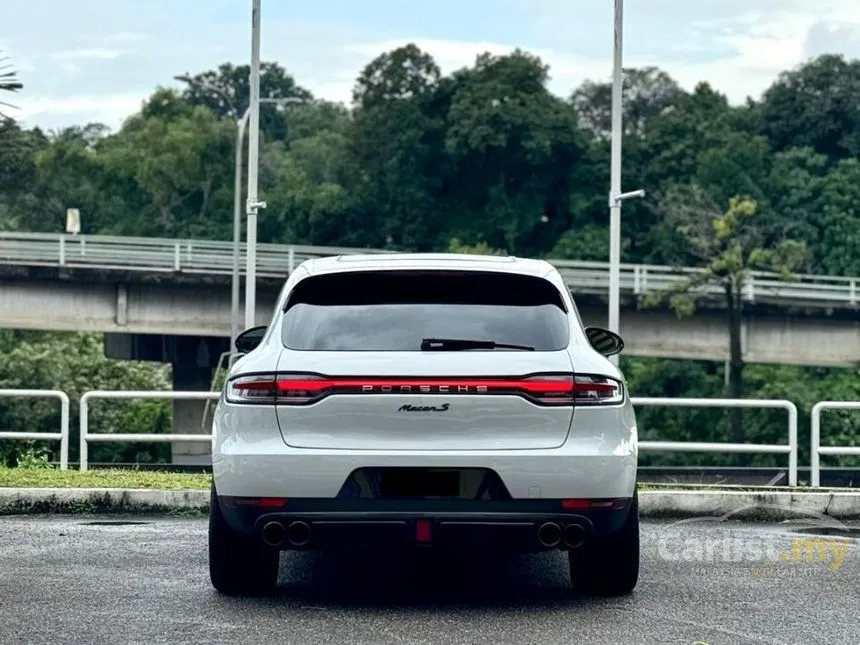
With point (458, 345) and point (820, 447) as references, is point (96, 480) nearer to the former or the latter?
point (820, 447)

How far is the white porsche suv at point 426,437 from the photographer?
7363 mm

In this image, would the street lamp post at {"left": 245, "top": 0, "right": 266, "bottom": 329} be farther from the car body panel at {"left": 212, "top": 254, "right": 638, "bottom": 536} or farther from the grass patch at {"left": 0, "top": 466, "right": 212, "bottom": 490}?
the car body panel at {"left": 212, "top": 254, "right": 638, "bottom": 536}

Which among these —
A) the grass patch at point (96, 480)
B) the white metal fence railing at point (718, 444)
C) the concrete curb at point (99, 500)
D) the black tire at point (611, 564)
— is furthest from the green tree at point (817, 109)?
the black tire at point (611, 564)

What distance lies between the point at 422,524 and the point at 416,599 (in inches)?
31.5

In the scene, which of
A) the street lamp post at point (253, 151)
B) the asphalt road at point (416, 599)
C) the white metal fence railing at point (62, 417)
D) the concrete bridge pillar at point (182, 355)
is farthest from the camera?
the concrete bridge pillar at point (182, 355)

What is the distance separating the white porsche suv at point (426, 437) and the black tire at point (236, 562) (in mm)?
179

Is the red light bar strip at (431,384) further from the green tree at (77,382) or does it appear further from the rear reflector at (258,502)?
the green tree at (77,382)

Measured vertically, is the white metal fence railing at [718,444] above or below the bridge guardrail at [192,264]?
below

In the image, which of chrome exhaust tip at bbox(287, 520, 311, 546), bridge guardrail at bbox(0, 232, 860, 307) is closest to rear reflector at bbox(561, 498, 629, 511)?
chrome exhaust tip at bbox(287, 520, 311, 546)

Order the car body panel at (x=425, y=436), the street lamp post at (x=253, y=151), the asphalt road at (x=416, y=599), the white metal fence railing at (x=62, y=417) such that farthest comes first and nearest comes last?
1. the street lamp post at (x=253, y=151)
2. the white metal fence railing at (x=62, y=417)
3. the car body panel at (x=425, y=436)
4. the asphalt road at (x=416, y=599)

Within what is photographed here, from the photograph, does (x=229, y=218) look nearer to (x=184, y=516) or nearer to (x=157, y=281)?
(x=157, y=281)

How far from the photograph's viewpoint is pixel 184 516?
11711 millimetres

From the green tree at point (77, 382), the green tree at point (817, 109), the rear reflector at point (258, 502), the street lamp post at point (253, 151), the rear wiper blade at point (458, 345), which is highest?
the green tree at point (817, 109)

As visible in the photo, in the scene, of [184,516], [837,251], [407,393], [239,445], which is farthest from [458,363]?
[837,251]
